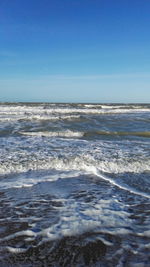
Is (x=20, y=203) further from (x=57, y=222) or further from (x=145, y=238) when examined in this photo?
(x=145, y=238)

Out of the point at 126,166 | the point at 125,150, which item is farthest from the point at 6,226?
the point at 125,150

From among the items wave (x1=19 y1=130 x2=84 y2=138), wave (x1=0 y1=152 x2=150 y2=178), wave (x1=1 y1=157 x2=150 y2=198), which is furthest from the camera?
wave (x1=19 y1=130 x2=84 y2=138)

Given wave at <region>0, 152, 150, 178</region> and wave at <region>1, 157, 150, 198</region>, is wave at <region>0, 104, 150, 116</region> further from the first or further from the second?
wave at <region>1, 157, 150, 198</region>

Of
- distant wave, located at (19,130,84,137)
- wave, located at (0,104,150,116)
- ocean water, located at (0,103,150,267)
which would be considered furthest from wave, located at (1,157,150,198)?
wave, located at (0,104,150,116)

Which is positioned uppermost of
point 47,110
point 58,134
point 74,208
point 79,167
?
point 47,110

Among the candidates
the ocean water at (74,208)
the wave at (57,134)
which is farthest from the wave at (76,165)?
the wave at (57,134)

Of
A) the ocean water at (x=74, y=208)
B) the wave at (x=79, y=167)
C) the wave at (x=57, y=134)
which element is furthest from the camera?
the wave at (x=57, y=134)

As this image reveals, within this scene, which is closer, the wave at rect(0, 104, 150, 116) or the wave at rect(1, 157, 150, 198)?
the wave at rect(1, 157, 150, 198)

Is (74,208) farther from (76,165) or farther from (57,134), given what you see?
(57,134)

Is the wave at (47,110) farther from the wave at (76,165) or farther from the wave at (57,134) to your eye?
the wave at (76,165)

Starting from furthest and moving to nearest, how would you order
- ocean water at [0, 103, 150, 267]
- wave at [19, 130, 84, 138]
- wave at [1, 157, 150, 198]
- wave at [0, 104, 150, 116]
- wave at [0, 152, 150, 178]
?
wave at [0, 104, 150, 116] < wave at [19, 130, 84, 138] < wave at [0, 152, 150, 178] < wave at [1, 157, 150, 198] < ocean water at [0, 103, 150, 267]

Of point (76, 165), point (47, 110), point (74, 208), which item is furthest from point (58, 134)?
point (47, 110)

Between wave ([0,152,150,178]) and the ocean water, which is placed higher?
wave ([0,152,150,178])

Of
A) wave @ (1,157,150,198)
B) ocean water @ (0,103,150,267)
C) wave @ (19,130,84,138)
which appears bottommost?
ocean water @ (0,103,150,267)
